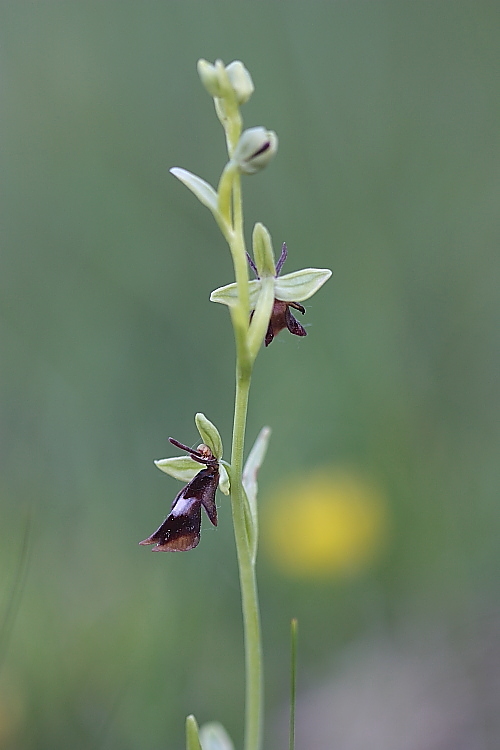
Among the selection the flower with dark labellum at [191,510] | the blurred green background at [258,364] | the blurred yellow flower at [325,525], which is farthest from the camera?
the blurred yellow flower at [325,525]

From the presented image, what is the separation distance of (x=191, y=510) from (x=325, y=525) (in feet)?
5.49

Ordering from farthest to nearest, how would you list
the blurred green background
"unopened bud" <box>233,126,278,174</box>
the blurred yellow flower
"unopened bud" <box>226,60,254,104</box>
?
the blurred yellow flower
the blurred green background
"unopened bud" <box>226,60,254,104</box>
"unopened bud" <box>233,126,278,174</box>

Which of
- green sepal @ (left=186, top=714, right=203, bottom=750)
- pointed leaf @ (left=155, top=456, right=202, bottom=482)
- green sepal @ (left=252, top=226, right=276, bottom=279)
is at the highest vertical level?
green sepal @ (left=252, top=226, right=276, bottom=279)

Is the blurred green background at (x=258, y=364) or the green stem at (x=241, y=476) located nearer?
the green stem at (x=241, y=476)

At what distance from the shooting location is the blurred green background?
2793mm

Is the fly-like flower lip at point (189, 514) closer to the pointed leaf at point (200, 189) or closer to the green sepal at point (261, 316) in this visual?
the green sepal at point (261, 316)

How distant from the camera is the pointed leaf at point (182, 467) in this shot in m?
1.79

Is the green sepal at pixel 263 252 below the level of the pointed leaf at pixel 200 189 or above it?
below

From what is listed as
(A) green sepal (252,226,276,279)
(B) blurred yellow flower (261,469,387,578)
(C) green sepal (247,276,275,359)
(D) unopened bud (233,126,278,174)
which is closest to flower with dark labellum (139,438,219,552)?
(C) green sepal (247,276,275,359)

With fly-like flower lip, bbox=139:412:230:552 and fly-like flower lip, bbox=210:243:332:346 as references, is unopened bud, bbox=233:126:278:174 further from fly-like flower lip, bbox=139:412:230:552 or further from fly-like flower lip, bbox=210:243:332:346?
fly-like flower lip, bbox=139:412:230:552

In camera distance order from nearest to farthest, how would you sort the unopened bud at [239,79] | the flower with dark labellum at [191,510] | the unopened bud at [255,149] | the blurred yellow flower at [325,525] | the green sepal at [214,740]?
the unopened bud at [255,149], the unopened bud at [239,79], the flower with dark labellum at [191,510], the green sepal at [214,740], the blurred yellow flower at [325,525]

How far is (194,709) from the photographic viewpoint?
266cm

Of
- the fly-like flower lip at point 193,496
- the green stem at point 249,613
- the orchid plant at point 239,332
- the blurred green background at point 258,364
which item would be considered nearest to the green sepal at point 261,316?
the orchid plant at point 239,332

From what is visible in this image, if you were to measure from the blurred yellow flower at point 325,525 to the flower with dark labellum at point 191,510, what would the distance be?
1.53 meters
